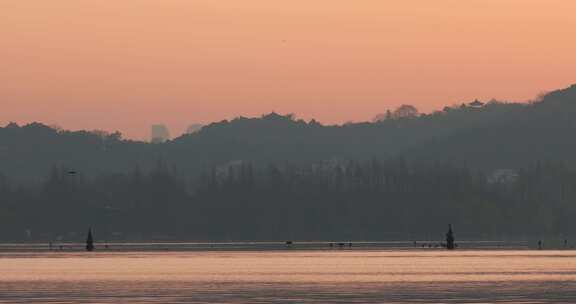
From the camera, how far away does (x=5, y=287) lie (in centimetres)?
10925

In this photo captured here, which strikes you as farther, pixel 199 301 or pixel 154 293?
pixel 154 293

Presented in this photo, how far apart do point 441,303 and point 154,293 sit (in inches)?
763

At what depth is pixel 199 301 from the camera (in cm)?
9319

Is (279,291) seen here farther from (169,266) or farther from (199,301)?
(169,266)

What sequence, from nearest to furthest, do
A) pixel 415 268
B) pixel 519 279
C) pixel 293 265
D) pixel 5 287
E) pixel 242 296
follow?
pixel 242 296 → pixel 5 287 → pixel 519 279 → pixel 415 268 → pixel 293 265

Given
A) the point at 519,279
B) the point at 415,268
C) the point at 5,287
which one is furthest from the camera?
the point at 415,268

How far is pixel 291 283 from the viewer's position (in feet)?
→ 377

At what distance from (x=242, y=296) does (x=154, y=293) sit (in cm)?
598

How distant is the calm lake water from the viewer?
313 ft

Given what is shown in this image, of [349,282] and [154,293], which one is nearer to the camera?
[154,293]

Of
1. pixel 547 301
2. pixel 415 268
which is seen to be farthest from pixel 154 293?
pixel 415 268

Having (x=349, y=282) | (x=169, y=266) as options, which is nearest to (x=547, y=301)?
(x=349, y=282)

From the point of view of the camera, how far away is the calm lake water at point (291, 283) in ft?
313

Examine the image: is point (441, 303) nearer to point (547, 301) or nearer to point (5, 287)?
point (547, 301)
